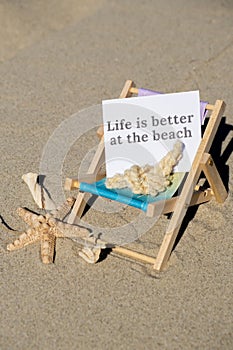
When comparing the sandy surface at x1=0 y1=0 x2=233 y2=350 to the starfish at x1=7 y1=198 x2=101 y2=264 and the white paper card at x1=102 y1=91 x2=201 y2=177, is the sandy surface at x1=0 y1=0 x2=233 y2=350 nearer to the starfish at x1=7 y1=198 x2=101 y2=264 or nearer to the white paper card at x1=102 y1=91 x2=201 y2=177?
the starfish at x1=7 y1=198 x2=101 y2=264

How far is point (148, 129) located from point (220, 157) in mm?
884

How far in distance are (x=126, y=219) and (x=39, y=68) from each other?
2127mm

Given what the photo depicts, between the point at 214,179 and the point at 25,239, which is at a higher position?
the point at 214,179

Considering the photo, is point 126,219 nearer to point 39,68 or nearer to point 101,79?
point 101,79

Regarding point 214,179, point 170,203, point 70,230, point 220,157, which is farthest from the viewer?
point 220,157

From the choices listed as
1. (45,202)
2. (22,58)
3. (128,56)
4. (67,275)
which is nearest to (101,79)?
(128,56)

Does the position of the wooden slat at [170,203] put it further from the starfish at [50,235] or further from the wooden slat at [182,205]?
the starfish at [50,235]

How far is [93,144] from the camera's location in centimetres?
457

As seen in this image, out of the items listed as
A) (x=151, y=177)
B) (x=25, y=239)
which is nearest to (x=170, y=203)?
(x=151, y=177)

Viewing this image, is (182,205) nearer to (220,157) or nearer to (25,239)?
(25,239)

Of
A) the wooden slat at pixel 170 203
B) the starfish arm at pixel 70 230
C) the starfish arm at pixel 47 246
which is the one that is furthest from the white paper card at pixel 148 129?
the starfish arm at pixel 47 246

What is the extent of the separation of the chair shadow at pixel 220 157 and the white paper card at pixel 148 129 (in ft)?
1.39

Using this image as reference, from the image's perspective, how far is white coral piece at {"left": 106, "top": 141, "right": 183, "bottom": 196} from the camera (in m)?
3.55

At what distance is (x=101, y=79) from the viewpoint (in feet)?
17.5
